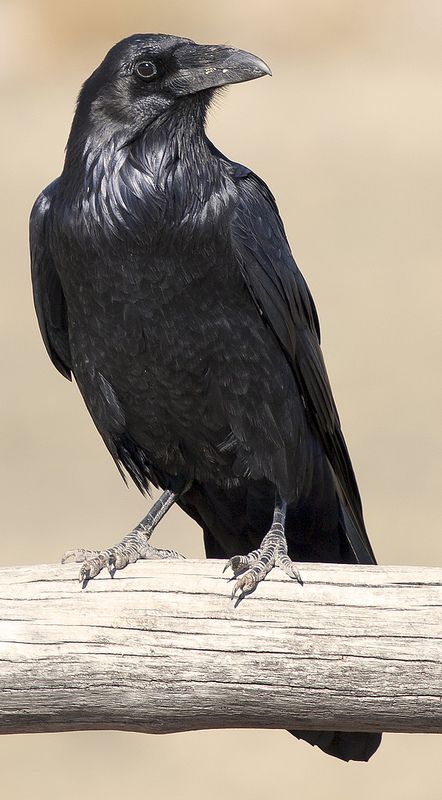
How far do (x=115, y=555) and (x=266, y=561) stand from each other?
1.80 feet

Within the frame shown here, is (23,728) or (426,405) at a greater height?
(426,405)

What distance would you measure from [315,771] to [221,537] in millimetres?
3887

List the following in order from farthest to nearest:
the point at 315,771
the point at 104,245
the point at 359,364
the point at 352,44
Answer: the point at 352,44 < the point at 359,364 < the point at 315,771 < the point at 104,245

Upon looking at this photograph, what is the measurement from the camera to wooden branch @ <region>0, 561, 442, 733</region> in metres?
3.96

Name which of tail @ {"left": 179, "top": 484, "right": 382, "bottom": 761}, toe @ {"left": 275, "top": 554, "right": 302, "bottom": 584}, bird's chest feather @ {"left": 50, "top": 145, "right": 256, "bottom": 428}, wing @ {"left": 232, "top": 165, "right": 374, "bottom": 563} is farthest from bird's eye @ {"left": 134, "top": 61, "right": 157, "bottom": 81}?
toe @ {"left": 275, "top": 554, "right": 302, "bottom": 584}

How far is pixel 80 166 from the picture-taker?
5.09 meters

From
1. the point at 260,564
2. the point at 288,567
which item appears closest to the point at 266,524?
the point at 260,564

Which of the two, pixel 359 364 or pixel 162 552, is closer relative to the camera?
pixel 162 552

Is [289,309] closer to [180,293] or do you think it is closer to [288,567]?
[180,293]

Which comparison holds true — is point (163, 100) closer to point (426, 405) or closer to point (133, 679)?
point (133, 679)

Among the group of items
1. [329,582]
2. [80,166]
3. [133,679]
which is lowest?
[133,679]

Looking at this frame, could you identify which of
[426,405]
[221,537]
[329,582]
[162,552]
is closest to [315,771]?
[221,537]

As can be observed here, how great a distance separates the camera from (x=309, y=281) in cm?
1889

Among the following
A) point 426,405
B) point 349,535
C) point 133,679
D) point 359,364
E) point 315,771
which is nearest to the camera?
point 133,679
